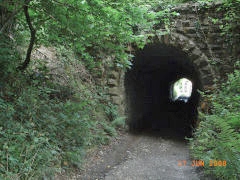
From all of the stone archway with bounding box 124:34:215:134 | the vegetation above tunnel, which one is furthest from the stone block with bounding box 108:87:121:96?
the vegetation above tunnel

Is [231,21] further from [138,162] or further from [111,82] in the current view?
[138,162]

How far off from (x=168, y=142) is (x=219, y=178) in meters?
4.06

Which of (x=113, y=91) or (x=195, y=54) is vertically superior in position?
(x=195, y=54)

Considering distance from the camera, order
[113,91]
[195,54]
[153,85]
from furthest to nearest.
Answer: [153,85]
[113,91]
[195,54]

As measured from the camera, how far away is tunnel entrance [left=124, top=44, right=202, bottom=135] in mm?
8961

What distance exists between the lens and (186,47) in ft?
23.8

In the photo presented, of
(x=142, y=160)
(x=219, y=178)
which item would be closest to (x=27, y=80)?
(x=142, y=160)

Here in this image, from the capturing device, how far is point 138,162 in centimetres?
519

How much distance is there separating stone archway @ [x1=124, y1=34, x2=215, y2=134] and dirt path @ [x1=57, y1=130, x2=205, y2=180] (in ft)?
6.84

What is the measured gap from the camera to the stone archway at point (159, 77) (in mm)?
7239

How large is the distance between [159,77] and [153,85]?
0.92m
